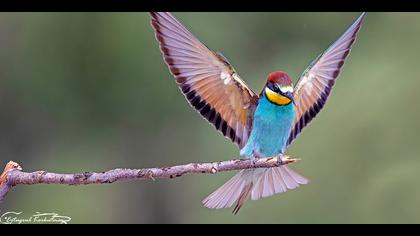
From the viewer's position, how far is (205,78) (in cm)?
277

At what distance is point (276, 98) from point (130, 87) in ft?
13.0

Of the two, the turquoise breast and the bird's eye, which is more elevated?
the bird's eye

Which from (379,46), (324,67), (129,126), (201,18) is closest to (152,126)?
(129,126)

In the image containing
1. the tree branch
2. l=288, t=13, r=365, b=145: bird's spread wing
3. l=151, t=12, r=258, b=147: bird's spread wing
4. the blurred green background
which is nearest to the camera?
the tree branch

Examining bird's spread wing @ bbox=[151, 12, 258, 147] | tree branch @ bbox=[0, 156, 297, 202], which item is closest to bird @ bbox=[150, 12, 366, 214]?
bird's spread wing @ bbox=[151, 12, 258, 147]

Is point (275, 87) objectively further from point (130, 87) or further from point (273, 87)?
point (130, 87)

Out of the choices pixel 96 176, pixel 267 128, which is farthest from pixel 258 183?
pixel 96 176

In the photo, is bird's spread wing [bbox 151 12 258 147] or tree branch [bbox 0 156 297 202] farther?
bird's spread wing [bbox 151 12 258 147]

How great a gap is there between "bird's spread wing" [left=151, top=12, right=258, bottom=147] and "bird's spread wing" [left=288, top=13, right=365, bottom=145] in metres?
0.20

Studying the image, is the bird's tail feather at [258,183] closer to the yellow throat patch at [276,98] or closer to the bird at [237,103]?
the bird at [237,103]

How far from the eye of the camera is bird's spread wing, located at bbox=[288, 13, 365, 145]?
9.56 feet

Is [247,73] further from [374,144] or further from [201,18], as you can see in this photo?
[374,144]

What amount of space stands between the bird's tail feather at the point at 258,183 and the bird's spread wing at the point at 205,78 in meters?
0.12

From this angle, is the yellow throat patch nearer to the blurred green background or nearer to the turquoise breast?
the turquoise breast
